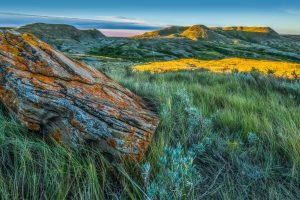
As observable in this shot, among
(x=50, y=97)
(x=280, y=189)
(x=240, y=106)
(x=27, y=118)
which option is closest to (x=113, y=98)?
(x=50, y=97)

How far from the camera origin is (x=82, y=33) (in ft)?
538

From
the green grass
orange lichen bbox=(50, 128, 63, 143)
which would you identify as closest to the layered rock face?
orange lichen bbox=(50, 128, 63, 143)

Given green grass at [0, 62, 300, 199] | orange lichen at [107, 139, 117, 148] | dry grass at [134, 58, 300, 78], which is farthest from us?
dry grass at [134, 58, 300, 78]

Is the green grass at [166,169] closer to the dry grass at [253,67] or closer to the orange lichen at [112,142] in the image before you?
the orange lichen at [112,142]

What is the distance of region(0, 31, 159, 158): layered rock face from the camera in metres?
2.17

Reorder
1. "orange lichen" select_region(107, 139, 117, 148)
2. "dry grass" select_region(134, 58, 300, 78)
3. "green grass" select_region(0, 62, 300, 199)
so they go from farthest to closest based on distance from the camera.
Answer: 1. "dry grass" select_region(134, 58, 300, 78)
2. "orange lichen" select_region(107, 139, 117, 148)
3. "green grass" select_region(0, 62, 300, 199)

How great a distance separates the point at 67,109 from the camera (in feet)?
7.45

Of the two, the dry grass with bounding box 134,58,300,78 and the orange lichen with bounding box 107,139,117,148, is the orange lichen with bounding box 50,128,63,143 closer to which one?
the orange lichen with bounding box 107,139,117,148

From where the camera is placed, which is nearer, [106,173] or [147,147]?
[106,173]

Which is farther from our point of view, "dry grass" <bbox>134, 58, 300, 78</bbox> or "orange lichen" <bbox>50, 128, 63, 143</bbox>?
"dry grass" <bbox>134, 58, 300, 78</bbox>

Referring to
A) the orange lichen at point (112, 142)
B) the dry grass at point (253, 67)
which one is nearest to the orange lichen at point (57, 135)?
the orange lichen at point (112, 142)

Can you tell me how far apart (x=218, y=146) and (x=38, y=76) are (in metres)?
1.84

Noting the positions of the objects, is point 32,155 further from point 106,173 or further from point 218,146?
point 218,146

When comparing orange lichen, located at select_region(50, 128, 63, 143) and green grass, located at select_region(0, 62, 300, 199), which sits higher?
orange lichen, located at select_region(50, 128, 63, 143)
